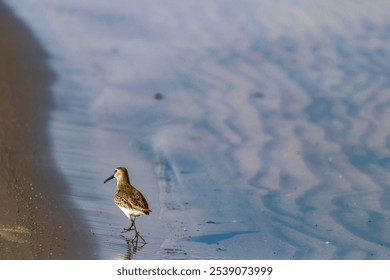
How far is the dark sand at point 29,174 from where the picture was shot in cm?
898

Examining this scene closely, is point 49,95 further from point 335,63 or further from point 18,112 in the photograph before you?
point 335,63

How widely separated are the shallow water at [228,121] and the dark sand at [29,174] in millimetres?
219

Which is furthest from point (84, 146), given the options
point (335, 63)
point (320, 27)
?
point (320, 27)

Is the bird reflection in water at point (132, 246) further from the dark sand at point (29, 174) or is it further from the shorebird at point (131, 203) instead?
the dark sand at point (29, 174)

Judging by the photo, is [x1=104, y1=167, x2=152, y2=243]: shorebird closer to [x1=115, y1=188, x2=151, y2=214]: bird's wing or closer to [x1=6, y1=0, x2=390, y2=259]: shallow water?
[x1=115, y1=188, x2=151, y2=214]: bird's wing

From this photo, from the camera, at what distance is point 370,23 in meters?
18.2

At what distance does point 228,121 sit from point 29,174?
162 inches

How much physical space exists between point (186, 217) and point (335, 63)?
6.96 meters

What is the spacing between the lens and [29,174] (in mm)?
10945

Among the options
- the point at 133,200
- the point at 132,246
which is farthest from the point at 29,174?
the point at 132,246

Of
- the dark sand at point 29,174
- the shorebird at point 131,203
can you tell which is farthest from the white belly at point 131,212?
the dark sand at point 29,174

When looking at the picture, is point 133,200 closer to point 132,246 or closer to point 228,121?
point 132,246

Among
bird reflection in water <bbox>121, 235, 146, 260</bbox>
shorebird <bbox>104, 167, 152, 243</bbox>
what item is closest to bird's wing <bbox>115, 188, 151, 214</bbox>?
shorebird <bbox>104, 167, 152, 243</bbox>

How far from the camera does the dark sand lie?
29.5 ft
